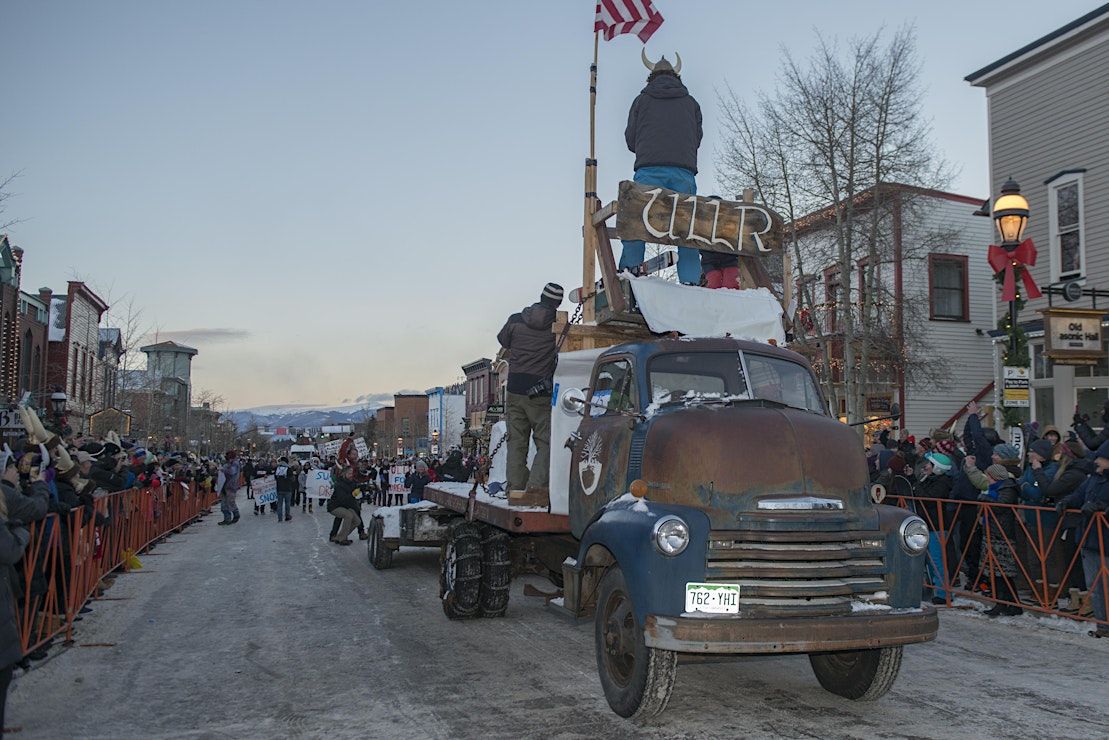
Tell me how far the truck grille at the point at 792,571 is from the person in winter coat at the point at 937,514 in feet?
19.6

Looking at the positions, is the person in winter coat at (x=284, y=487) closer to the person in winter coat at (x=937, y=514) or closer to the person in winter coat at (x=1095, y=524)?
the person in winter coat at (x=937, y=514)

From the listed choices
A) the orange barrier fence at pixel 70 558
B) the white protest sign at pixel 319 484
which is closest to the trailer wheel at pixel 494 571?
the orange barrier fence at pixel 70 558

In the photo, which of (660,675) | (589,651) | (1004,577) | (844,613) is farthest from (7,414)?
(1004,577)

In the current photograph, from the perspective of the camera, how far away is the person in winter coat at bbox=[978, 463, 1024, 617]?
31.9 feet

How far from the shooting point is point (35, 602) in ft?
25.3

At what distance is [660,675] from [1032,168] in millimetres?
18016

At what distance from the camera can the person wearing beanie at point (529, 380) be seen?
8383 millimetres

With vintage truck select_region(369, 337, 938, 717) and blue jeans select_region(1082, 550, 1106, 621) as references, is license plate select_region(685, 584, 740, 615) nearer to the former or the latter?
vintage truck select_region(369, 337, 938, 717)

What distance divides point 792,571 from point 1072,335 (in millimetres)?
12406

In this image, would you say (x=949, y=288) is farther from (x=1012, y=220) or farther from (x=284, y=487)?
(x=284, y=487)

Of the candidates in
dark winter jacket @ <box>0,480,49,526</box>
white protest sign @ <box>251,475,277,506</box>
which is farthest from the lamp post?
white protest sign @ <box>251,475,277,506</box>

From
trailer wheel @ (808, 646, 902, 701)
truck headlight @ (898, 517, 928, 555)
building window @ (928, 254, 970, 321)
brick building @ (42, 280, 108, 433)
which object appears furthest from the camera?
brick building @ (42, 280, 108, 433)

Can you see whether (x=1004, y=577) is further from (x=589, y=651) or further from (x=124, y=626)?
(x=124, y=626)

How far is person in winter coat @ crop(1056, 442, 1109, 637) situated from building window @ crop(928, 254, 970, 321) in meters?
17.5
